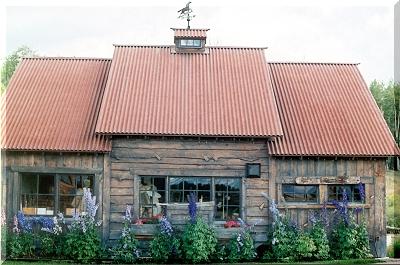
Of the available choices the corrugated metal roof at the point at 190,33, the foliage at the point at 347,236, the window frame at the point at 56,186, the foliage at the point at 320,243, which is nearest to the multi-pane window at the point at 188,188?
the window frame at the point at 56,186

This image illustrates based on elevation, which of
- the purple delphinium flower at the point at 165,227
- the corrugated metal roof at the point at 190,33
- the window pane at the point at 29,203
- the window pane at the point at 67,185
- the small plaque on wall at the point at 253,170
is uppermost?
the corrugated metal roof at the point at 190,33

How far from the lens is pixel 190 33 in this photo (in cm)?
2089

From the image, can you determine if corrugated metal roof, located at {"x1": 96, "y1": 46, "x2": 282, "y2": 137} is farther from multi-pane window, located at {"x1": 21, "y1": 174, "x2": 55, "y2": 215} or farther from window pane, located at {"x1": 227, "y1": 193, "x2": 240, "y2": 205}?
multi-pane window, located at {"x1": 21, "y1": 174, "x2": 55, "y2": 215}

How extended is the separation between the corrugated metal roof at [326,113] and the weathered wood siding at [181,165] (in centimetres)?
107

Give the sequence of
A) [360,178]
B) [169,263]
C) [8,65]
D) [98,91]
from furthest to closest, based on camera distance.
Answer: [8,65] → [98,91] → [360,178] → [169,263]

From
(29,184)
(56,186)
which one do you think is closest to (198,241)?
(56,186)

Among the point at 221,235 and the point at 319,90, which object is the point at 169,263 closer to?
the point at 221,235

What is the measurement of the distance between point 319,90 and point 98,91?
294 inches

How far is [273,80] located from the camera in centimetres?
2088

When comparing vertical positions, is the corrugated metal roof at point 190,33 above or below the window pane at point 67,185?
above

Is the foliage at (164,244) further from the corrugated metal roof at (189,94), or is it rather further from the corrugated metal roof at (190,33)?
the corrugated metal roof at (190,33)

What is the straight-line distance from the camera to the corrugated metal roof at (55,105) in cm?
1756

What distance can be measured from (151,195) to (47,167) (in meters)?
3.17

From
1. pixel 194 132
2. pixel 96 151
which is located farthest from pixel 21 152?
pixel 194 132
